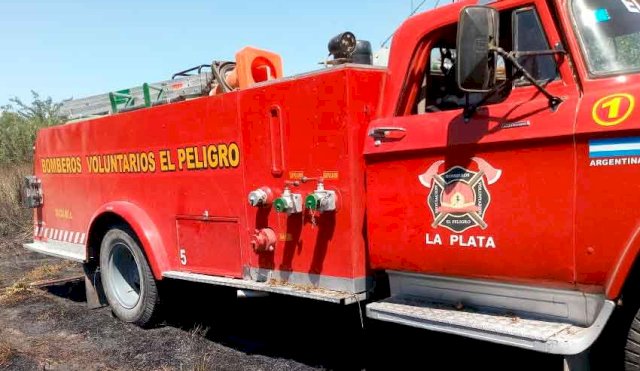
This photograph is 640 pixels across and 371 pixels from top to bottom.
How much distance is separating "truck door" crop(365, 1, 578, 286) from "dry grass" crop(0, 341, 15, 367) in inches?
121

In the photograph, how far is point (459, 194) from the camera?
312 centimetres

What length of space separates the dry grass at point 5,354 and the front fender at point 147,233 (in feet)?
4.06

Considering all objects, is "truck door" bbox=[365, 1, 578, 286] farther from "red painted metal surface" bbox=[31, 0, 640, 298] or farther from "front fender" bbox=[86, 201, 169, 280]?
"front fender" bbox=[86, 201, 169, 280]

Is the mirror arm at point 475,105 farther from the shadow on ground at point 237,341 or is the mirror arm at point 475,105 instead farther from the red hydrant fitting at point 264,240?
the shadow on ground at point 237,341

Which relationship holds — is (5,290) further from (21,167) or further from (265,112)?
(21,167)

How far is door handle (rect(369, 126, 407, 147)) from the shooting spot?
11.1ft

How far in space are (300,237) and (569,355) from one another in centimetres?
179

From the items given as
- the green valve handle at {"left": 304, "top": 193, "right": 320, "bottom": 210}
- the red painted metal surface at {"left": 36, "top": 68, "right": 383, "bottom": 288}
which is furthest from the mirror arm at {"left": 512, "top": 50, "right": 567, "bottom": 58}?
the green valve handle at {"left": 304, "top": 193, "right": 320, "bottom": 210}

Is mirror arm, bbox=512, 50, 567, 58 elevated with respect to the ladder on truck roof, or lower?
lower

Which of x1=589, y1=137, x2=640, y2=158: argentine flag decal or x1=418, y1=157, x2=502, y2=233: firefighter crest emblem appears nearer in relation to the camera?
x1=589, y1=137, x2=640, y2=158: argentine flag decal

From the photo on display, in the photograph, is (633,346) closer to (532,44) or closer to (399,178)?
(399,178)

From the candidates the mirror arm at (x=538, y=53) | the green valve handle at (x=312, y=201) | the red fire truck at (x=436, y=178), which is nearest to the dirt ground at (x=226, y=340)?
the red fire truck at (x=436, y=178)

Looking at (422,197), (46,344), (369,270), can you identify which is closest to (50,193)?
(46,344)

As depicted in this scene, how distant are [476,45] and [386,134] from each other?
848 millimetres
